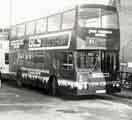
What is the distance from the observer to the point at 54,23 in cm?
1410

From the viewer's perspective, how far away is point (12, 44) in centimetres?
1895

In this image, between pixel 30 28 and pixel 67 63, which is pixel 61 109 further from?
pixel 30 28

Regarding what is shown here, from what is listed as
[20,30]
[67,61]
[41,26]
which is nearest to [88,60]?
[67,61]

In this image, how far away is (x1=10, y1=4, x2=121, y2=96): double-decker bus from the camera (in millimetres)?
12344

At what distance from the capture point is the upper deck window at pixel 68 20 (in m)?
12.6

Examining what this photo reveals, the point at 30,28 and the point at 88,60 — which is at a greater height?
the point at 30,28

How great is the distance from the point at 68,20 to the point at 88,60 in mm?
1854

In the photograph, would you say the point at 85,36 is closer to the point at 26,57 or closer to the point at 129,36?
the point at 26,57

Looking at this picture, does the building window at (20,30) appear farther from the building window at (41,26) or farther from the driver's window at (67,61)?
the driver's window at (67,61)

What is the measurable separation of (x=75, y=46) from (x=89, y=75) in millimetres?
1251

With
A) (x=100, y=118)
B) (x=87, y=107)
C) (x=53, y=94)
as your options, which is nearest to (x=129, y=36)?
(x=53, y=94)

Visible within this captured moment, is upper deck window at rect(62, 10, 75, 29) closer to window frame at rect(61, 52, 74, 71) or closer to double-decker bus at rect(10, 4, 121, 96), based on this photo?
double-decker bus at rect(10, 4, 121, 96)

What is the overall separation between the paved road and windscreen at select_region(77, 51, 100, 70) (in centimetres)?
141

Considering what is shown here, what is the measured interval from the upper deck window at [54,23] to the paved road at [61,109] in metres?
3.05
